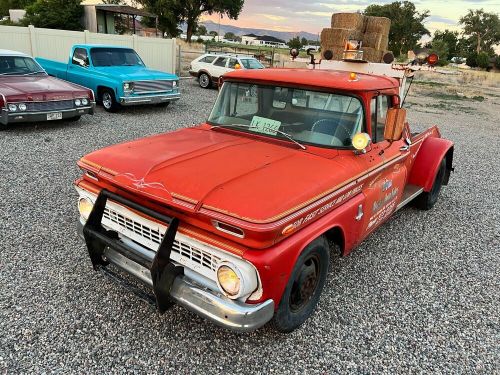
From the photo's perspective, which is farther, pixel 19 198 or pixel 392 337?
pixel 19 198

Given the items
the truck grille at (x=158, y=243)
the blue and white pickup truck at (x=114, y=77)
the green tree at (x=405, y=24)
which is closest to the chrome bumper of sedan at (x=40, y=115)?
the blue and white pickup truck at (x=114, y=77)

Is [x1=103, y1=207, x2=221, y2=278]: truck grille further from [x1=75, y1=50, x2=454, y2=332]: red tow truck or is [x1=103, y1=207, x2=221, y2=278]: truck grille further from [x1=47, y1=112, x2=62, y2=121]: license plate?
[x1=47, y1=112, x2=62, y2=121]: license plate

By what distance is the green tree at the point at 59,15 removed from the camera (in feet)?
100

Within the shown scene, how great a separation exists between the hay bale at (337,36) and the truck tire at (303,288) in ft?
34.3

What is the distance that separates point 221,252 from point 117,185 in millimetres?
964

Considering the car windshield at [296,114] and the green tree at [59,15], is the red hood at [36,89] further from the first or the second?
the green tree at [59,15]

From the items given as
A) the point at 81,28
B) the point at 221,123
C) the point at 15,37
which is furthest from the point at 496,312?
the point at 81,28

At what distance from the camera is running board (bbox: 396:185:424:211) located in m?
4.58

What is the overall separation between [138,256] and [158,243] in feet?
0.55

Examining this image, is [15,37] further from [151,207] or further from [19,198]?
[151,207]

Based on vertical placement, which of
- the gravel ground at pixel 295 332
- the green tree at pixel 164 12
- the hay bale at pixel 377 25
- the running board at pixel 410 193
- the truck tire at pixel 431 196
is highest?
the green tree at pixel 164 12

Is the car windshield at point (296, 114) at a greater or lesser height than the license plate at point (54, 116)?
greater

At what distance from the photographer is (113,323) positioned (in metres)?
2.99

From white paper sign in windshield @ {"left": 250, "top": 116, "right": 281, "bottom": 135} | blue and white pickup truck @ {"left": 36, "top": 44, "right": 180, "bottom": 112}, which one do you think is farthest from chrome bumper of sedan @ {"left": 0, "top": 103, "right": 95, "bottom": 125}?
white paper sign in windshield @ {"left": 250, "top": 116, "right": 281, "bottom": 135}
